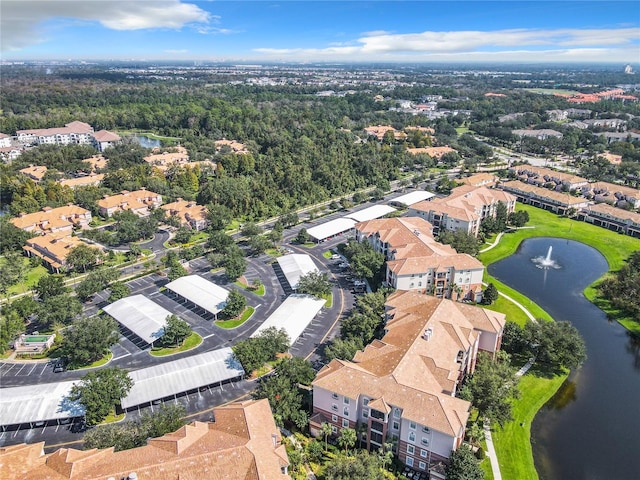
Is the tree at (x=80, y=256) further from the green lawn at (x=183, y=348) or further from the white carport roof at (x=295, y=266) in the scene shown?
the white carport roof at (x=295, y=266)

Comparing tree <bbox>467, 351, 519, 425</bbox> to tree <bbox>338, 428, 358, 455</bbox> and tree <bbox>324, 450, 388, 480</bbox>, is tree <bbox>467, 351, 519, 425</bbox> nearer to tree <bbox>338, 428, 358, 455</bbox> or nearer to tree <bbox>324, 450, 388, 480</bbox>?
tree <bbox>338, 428, 358, 455</bbox>

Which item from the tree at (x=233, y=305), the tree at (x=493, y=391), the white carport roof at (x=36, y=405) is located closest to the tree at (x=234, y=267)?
the tree at (x=233, y=305)

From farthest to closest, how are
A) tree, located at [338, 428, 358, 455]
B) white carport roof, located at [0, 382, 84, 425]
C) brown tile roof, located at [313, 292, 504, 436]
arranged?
white carport roof, located at [0, 382, 84, 425], tree, located at [338, 428, 358, 455], brown tile roof, located at [313, 292, 504, 436]

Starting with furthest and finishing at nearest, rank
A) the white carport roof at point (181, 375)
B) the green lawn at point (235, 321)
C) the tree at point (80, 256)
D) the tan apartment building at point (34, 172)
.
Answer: the tan apartment building at point (34, 172)
the tree at point (80, 256)
the green lawn at point (235, 321)
the white carport roof at point (181, 375)

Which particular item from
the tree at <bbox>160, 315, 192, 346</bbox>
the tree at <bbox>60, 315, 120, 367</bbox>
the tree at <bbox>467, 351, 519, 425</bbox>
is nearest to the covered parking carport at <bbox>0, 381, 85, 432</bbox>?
the tree at <bbox>60, 315, 120, 367</bbox>

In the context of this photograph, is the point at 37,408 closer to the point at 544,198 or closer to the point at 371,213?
the point at 371,213

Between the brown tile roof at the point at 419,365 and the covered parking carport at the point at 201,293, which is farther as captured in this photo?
the covered parking carport at the point at 201,293

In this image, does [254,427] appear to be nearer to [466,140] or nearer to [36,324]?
[36,324]
